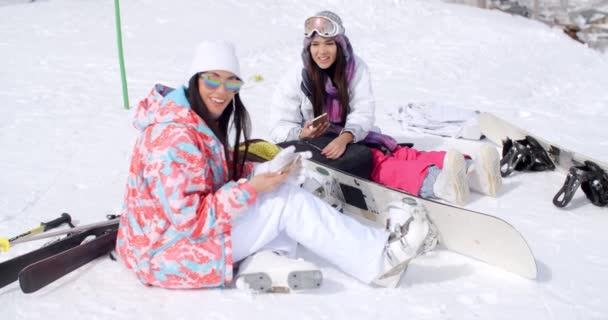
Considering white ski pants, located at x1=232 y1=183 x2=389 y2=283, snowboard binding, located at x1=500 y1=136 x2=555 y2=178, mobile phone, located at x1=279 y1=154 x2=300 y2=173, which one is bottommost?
snowboard binding, located at x1=500 y1=136 x2=555 y2=178

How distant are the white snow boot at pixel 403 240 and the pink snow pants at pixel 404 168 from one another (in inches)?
38.6

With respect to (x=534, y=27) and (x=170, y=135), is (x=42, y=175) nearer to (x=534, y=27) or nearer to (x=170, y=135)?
(x=170, y=135)

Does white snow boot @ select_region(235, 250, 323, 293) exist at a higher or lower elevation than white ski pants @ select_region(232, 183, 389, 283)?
lower

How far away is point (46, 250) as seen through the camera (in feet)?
9.33

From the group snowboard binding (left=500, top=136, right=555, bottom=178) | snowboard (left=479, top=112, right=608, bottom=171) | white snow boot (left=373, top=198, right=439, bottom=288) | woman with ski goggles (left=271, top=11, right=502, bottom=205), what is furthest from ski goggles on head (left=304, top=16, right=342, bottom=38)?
snowboard (left=479, top=112, right=608, bottom=171)

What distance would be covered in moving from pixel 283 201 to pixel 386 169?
1.47 metres

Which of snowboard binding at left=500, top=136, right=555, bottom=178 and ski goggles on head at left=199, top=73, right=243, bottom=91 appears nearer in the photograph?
ski goggles on head at left=199, top=73, right=243, bottom=91

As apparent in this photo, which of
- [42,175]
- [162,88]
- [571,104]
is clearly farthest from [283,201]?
[571,104]

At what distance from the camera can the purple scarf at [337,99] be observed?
3.86 meters

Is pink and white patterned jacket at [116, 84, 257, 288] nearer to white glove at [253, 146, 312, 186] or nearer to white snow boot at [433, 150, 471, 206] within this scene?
white glove at [253, 146, 312, 186]

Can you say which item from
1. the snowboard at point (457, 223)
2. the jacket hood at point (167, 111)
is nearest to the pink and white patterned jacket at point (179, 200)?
the jacket hood at point (167, 111)

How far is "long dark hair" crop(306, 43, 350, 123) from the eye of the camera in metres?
3.88

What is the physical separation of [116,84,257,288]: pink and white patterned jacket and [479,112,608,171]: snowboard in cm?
262

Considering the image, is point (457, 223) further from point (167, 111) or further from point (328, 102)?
point (167, 111)
